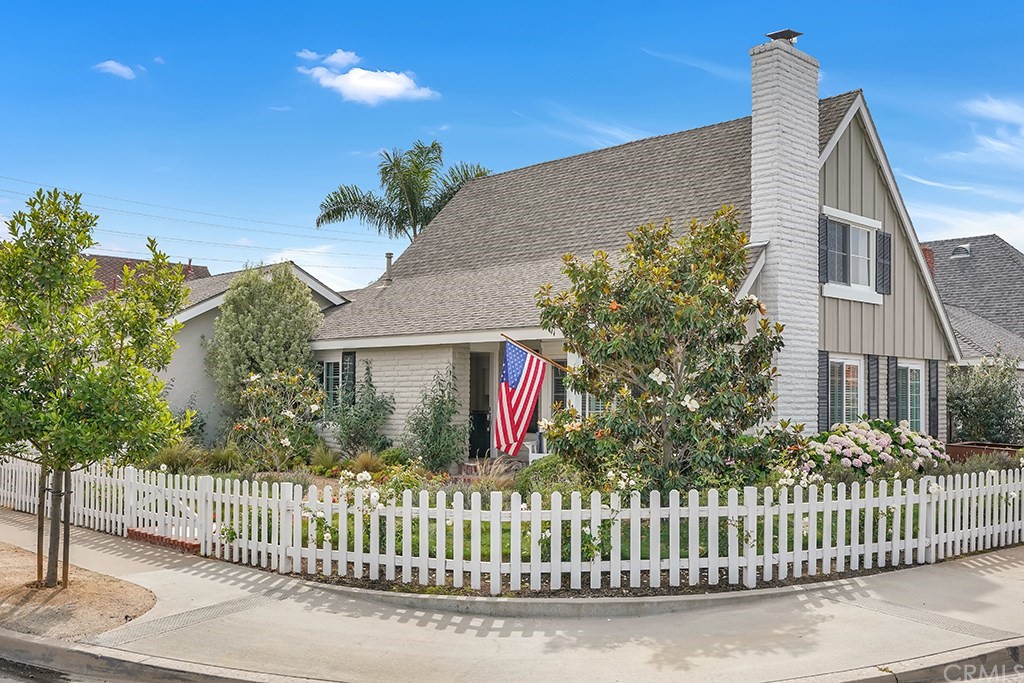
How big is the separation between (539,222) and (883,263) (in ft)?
23.7

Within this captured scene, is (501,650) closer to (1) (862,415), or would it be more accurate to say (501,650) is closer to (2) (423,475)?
(2) (423,475)

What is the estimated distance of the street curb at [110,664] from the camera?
6.14 metres

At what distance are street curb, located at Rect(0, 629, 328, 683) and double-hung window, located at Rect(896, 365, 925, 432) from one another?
1387 cm

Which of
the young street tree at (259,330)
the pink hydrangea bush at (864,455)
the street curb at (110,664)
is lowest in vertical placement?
the street curb at (110,664)

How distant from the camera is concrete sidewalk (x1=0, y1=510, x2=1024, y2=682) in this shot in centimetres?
629

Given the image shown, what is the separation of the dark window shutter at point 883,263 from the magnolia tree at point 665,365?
6960 mm

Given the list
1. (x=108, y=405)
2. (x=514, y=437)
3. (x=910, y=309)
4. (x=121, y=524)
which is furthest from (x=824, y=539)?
(x=910, y=309)

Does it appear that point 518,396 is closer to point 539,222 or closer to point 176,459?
point 176,459

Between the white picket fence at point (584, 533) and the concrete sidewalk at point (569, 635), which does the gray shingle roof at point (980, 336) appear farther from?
the concrete sidewalk at point (569, 635)

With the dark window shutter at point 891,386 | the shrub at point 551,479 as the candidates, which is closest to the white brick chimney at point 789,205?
the dark window shutter at point 891,386

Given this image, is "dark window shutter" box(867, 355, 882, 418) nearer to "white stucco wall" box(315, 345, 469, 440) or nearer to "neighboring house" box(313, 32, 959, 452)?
"neighboring house" box(313, 32, 959, 452)

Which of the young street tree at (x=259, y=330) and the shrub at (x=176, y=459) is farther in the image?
the young street tree at (x=259, y=330)

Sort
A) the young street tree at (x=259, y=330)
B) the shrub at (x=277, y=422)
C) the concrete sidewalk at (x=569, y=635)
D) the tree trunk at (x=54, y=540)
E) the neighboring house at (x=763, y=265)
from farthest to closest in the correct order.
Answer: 1. the young street tree at (x=259, y=330)
2. the shrub at (x=277, y=422)
3. the neighboring house at (x=763, y=265)
4. the tree trunk at (x=54, y=540)
5. the concrete sidewalk at (x=569, y=635)

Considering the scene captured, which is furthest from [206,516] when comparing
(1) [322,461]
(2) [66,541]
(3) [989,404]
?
(3) [989,404]
